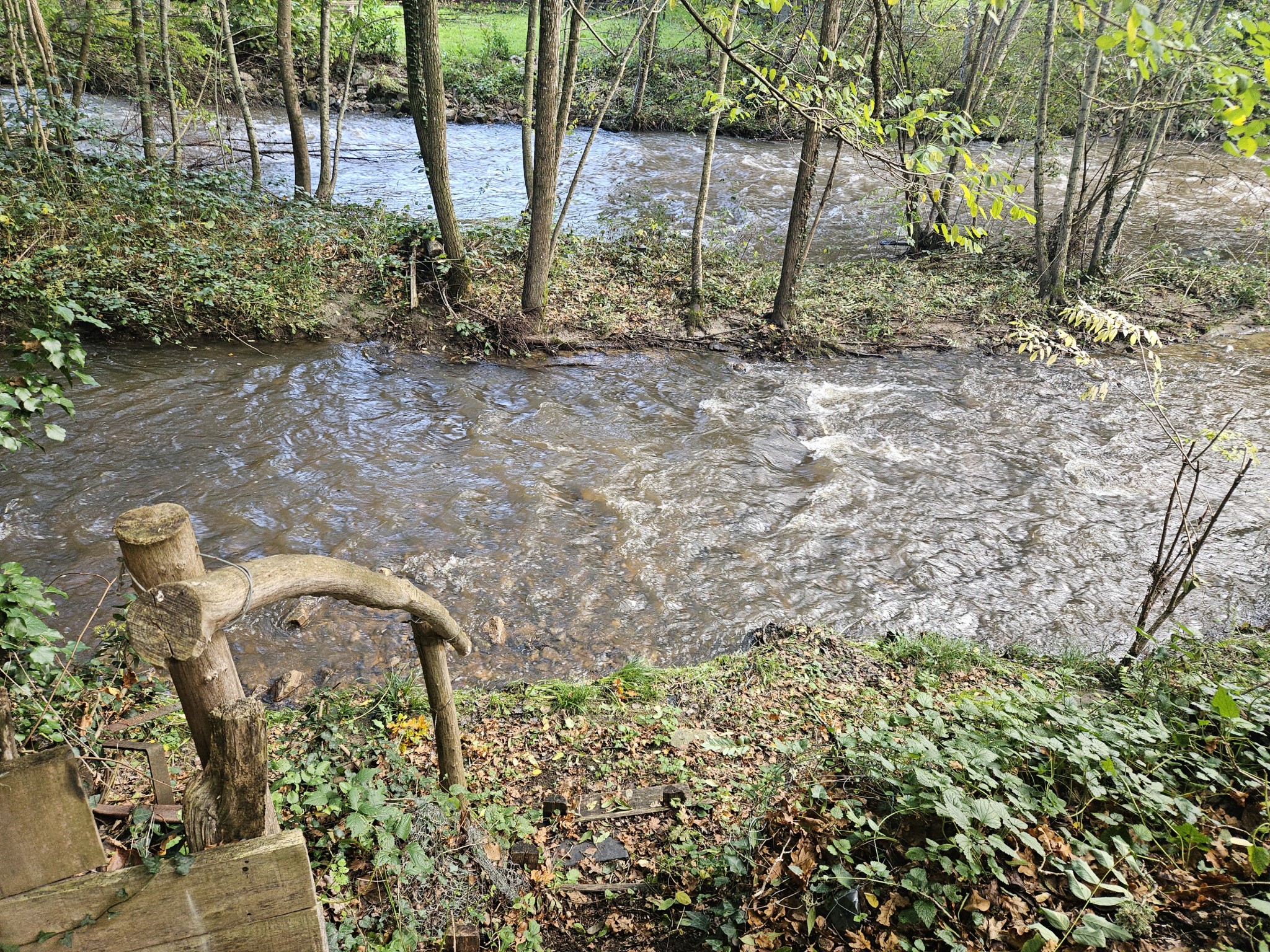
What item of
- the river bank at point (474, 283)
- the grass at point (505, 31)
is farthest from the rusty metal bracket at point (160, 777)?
the grass at point (505, 31)

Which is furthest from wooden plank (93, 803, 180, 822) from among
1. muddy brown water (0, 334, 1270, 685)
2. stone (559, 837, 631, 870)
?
muddy brown water (0, 334, 1270, 685)

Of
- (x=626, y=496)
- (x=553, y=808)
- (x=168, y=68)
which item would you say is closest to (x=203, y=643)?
(x=553, y=808)

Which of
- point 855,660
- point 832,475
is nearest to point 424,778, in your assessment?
point 855,660

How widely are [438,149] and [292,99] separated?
403 centimetres

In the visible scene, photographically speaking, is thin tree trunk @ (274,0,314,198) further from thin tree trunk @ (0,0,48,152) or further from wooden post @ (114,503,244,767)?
wooden post @ (114,503,244,767)

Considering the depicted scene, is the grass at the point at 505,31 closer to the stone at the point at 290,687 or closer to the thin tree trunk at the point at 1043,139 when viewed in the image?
the thin tree trunk at the point at 1043,139

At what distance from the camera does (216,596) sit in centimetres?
184

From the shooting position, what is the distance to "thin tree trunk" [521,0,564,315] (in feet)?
30.0

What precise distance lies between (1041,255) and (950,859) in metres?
14.0

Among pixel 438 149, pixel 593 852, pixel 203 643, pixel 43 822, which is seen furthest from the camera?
pixel 438 149

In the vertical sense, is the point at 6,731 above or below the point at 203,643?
below

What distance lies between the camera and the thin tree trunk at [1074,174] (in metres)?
11.2

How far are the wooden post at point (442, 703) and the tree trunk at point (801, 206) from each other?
8.90 meters

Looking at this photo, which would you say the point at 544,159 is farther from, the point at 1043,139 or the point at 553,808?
the point at 1043,139
